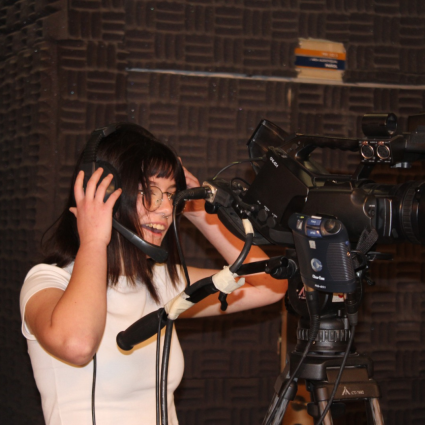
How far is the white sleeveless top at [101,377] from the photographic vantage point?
1072mm

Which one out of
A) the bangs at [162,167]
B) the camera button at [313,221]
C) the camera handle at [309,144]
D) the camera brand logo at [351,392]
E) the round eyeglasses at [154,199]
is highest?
the camera handle at [309,144]

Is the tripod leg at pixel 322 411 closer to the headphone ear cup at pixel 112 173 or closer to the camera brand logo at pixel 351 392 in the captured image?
the camera brand logo at pixel 351 392

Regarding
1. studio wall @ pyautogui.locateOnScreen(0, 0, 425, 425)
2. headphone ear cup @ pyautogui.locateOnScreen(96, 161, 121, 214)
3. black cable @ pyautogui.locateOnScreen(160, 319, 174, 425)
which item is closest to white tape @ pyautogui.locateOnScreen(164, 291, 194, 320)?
black cable @ pyautogui.locateOnScreen(160, 319, 174, 425)

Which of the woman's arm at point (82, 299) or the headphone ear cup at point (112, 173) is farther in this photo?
the headphone ear cup at point (112, 173)

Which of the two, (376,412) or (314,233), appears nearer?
(314,233)

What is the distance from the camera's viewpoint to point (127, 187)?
1131mm

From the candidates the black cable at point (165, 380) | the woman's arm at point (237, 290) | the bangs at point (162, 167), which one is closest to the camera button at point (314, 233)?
the black cable at point (165, 380)

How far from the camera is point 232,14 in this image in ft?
6.25

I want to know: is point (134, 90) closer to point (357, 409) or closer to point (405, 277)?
point (405, 277)

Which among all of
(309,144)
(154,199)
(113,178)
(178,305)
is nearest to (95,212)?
(113,178)

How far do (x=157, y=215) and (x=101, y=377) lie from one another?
1.17ft

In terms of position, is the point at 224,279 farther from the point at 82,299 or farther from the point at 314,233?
the point at 82,299

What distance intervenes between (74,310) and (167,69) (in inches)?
46.7

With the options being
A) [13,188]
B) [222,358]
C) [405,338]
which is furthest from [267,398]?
[13,188]
